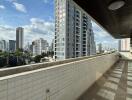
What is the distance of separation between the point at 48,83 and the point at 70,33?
4880 centimetres

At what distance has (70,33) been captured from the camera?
5094 centimetres

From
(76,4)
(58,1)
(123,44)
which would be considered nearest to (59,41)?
(58,1)

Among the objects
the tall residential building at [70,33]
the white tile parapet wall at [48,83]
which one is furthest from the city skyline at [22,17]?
the tall residential building at [70,33]

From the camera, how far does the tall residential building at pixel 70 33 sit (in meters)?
49.8

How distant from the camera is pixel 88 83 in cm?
481

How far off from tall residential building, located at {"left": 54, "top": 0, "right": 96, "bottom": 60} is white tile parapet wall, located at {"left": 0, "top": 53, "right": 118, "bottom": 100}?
1691 inches

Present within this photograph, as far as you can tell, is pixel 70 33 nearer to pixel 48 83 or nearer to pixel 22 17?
pixel 22 17

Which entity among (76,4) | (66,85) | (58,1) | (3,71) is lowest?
(66,85)

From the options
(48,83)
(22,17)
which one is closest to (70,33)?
(22,17)

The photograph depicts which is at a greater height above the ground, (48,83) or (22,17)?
(22,17)

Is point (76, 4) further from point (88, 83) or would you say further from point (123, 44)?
point (123, 44)

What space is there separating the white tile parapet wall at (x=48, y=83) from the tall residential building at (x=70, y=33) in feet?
141

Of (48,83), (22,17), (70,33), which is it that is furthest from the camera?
(70,33)

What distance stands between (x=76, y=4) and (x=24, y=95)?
14.2 ft
